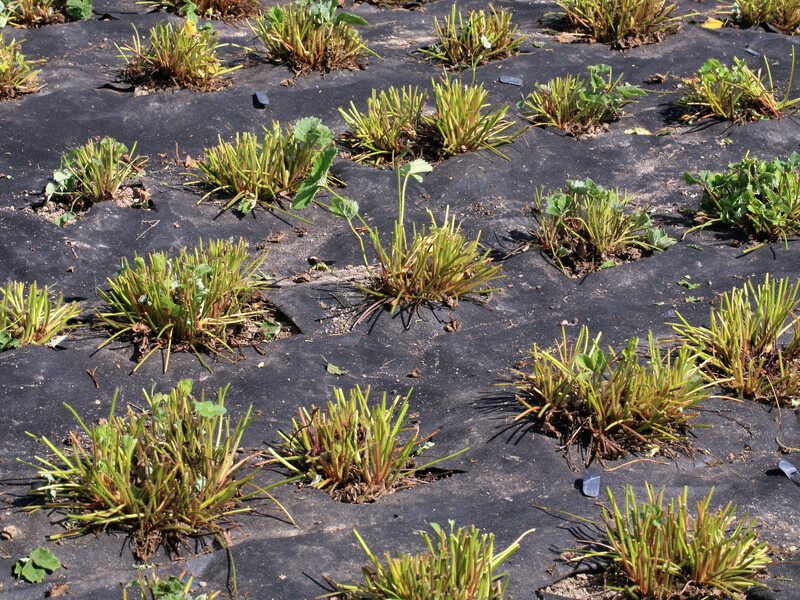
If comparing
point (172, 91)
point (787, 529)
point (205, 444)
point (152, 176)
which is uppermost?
point (172, 91)

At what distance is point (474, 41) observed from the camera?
17.4 feet

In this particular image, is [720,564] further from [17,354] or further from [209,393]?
[17,354]

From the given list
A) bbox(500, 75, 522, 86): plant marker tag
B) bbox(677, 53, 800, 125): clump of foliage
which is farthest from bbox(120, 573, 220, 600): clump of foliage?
bbox(677, 53, 800, 125): clump of foliage

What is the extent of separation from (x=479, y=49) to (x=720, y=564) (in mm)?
4131

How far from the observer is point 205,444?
2.41 metres

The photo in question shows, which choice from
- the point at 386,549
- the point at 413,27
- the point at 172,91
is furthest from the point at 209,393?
the point at 413,27

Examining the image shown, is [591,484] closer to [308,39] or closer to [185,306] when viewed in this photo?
[185,306]

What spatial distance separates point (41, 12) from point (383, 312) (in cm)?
379

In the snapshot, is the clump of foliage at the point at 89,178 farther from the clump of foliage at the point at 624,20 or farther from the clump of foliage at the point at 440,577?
the clump of foliage at the point at 624,20

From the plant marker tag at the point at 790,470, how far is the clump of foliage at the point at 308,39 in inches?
146

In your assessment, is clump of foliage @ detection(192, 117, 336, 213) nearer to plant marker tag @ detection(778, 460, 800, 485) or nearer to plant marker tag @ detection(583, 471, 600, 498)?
plant marker tag @ detection(583, 471, 600, 498)

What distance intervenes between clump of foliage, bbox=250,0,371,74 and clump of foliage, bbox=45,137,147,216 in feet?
5.26

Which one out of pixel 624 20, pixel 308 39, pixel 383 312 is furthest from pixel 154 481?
pixel 624 20

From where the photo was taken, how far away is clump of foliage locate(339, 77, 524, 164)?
435 centimetres
